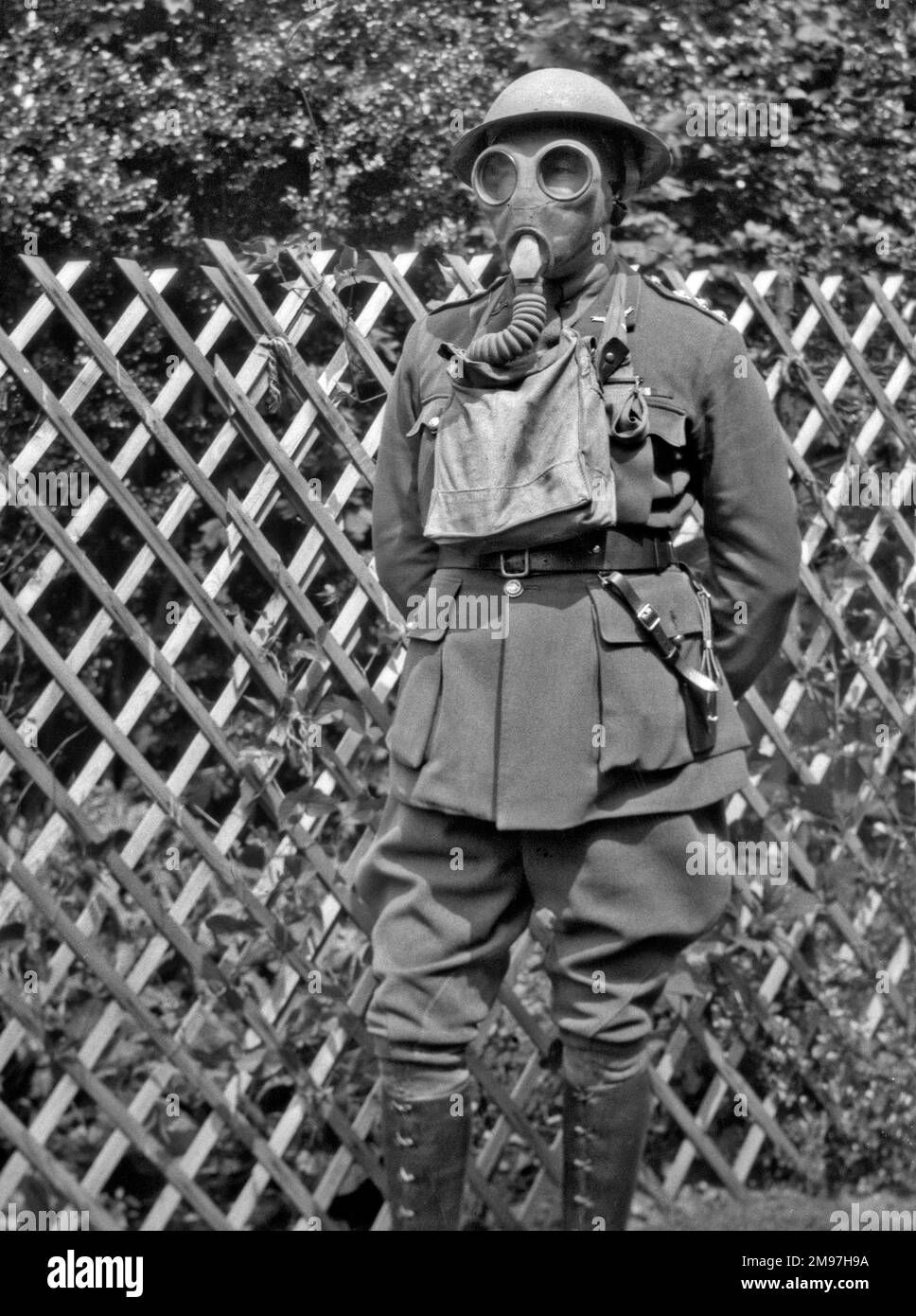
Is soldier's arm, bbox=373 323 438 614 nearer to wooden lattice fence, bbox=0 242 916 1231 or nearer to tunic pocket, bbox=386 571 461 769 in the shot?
tunic pocket, bbox=386 571 461 769

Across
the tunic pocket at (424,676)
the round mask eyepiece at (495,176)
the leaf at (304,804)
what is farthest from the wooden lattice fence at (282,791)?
the round mask eyepiece at (495,176)

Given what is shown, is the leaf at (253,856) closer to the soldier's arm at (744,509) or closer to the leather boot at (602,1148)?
the leather boot at (602,1148)

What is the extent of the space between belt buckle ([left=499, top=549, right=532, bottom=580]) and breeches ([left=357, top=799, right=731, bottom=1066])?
35 centimetres

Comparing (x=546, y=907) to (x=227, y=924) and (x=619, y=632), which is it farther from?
(x=227, y=924)

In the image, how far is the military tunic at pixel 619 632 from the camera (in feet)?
7.23

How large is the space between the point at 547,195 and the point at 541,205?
0.05 ft

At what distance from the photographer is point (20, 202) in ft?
10.6

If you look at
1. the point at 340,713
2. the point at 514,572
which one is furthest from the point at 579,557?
the point at 340,713

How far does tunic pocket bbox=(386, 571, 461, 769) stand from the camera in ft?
7.52

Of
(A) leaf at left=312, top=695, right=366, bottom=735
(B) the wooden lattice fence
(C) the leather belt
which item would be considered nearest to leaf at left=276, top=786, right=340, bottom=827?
(B) the wooden lattice fence

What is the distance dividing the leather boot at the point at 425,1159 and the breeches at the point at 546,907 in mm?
74

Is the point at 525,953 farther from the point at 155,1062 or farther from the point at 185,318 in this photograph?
the point at 185,318

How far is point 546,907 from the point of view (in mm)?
2275

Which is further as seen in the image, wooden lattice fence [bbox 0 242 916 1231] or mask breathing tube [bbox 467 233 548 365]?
wooden lattice fence [bbox 0 242 916 1231]
